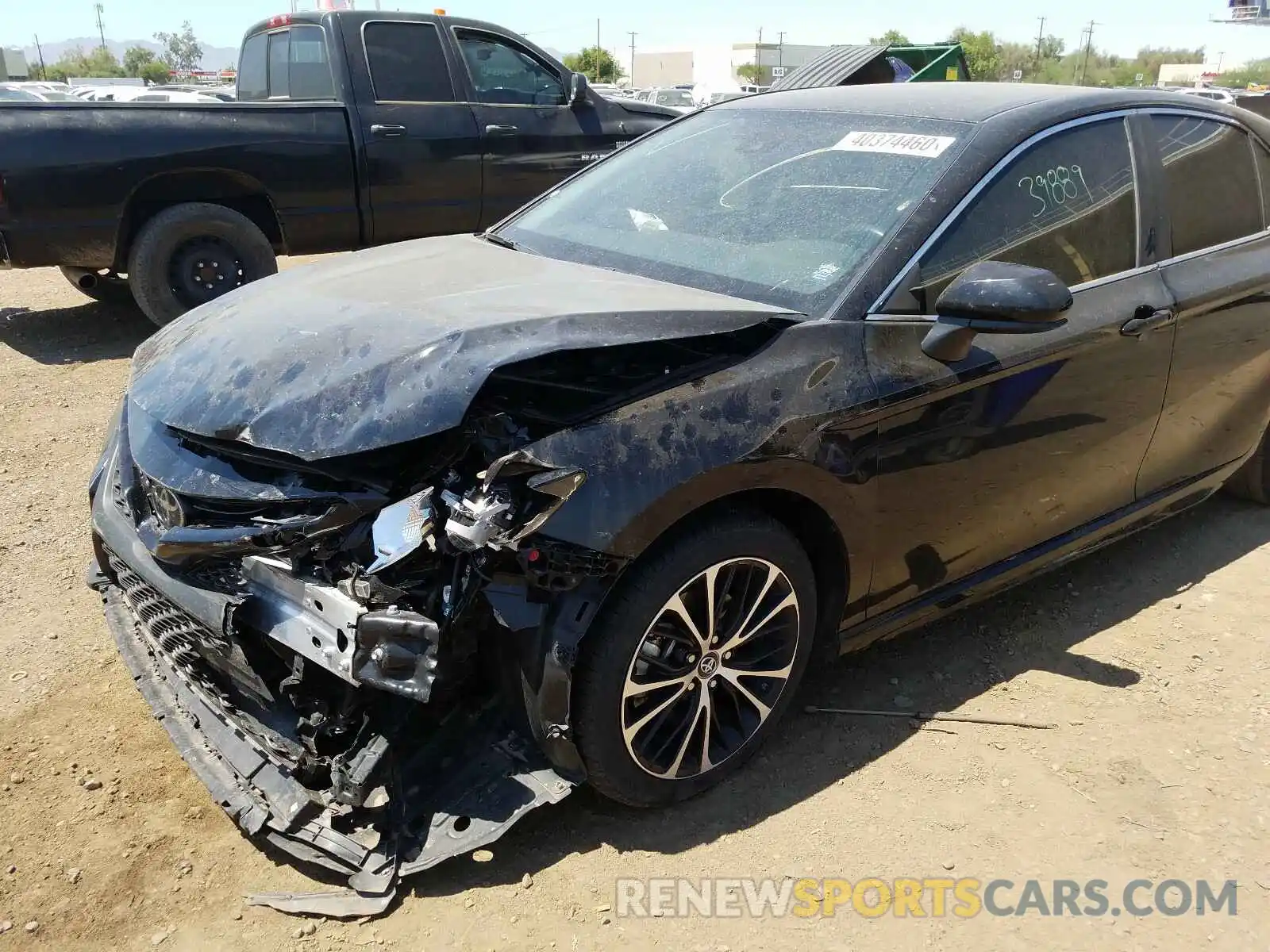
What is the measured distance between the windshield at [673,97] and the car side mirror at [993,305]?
3070 cm

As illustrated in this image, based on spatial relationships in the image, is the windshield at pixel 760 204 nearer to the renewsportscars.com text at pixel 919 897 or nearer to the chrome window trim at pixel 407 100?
the renewsportscars.com text at pixel 919 897

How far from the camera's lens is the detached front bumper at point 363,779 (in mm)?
2330

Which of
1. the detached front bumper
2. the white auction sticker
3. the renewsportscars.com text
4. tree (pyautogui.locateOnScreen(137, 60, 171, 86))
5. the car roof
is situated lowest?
the renewsportscars.com text

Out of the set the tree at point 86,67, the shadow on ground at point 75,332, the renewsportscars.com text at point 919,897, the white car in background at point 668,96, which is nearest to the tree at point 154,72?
the tree at point 86,67

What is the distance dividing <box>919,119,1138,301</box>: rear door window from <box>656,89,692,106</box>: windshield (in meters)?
29.9

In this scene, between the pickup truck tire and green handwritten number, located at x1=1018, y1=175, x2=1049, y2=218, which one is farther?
the pickup truck tire

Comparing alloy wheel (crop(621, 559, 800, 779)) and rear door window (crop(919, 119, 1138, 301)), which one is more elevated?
rear door window (crop(919, 119, 1138, 301))

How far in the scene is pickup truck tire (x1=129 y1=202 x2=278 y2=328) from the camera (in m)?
6.70

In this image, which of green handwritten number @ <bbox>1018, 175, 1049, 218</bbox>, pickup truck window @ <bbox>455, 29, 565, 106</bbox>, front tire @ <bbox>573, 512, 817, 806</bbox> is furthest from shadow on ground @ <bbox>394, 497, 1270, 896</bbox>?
pickup truck window @ <bbox>455, 29, 565, 106</bbox>

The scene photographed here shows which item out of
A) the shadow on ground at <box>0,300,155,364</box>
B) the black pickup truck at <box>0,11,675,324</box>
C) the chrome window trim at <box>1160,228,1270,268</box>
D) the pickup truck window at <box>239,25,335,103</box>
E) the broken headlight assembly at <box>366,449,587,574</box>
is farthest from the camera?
the pickup truck window at <box>239,25,335,103</box>

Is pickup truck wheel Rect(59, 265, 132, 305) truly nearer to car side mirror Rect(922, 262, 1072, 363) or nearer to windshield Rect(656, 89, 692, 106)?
car side mirror Rect(922, 262, 1072, 363)

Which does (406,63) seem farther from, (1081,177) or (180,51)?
(180,51)

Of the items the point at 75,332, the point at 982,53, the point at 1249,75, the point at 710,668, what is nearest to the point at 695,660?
the point at 710,668

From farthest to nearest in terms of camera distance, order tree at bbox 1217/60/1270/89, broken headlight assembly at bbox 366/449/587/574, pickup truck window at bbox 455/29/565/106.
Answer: tree at bbox 1217/60/1270/89 → pickup truck window at bbox 455/29/565/106 → broken headlight assembly at bbox 366/449/587/574
